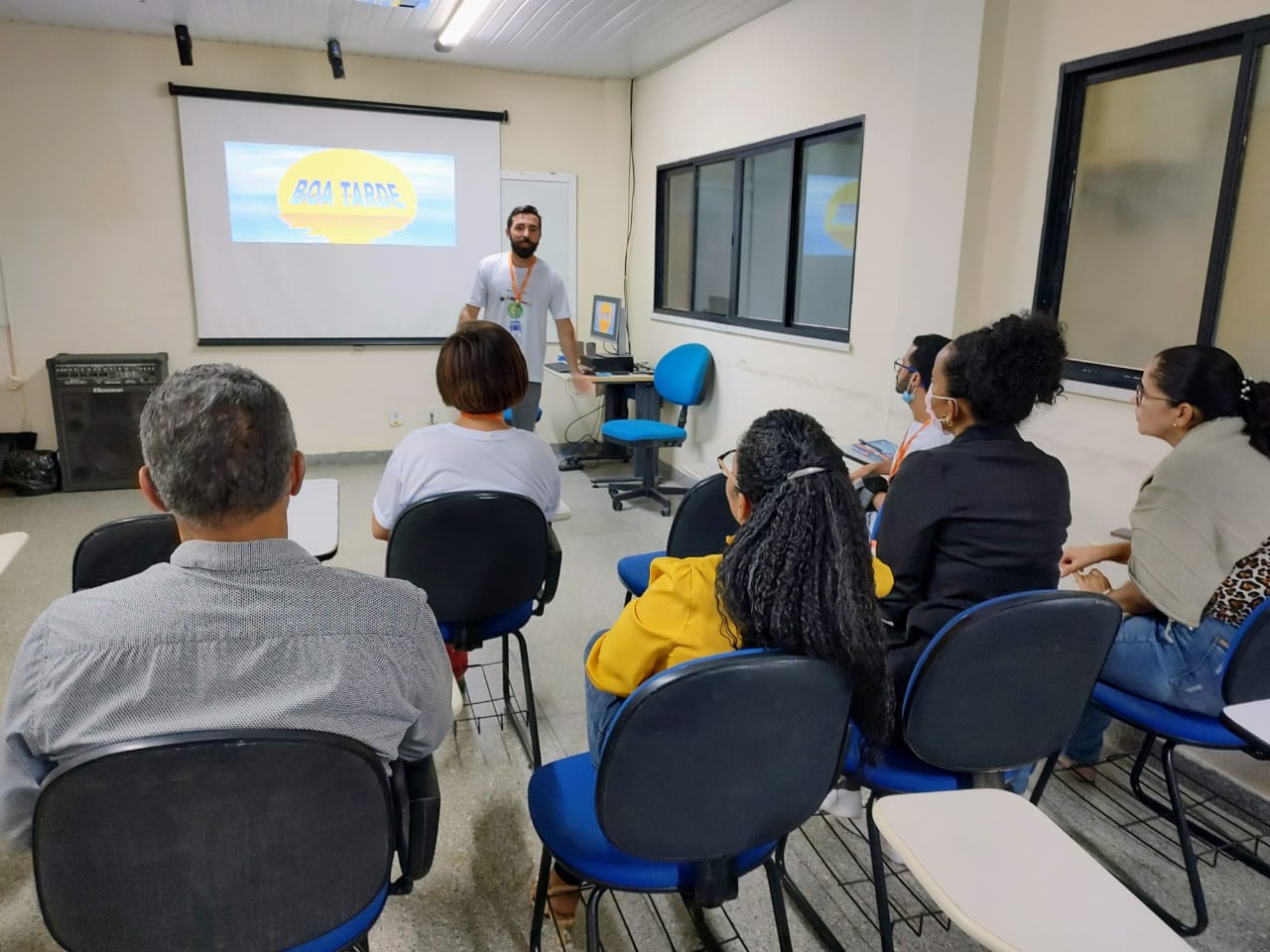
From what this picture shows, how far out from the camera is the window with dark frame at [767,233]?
394cm

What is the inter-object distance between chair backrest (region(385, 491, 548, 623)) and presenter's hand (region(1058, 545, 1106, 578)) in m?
1.28

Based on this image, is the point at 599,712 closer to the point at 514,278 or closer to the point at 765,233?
the point at 514,278

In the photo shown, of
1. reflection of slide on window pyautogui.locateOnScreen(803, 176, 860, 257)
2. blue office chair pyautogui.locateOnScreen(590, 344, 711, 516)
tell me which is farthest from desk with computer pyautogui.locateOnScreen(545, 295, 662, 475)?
reflection of slide on window pyautogui.locateOnScreen(803, 176, 860, 257)

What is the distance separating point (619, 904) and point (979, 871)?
3.47 ft

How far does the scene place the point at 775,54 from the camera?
163 inches

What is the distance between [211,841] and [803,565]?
2.60 feet

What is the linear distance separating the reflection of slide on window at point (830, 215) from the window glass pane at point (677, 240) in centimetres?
130

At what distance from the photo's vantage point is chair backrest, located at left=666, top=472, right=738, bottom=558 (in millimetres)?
2172

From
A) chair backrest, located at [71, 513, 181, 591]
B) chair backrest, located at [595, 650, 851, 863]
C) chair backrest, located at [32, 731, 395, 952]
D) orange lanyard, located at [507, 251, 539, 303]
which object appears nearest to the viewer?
chair backrest, located at [32, 731, 395, 952]

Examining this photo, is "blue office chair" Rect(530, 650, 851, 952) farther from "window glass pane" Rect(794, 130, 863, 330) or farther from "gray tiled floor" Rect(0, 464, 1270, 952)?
"window glass pane" Rect(794, 130, 863, 330)

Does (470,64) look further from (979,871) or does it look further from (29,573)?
(979,871)

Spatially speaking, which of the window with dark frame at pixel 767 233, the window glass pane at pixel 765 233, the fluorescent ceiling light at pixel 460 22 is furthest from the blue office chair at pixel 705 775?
the fluorescent ceiling light at pixel 460 22

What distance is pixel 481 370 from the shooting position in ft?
6.88

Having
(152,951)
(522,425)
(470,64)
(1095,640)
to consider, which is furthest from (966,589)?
(470,64)
